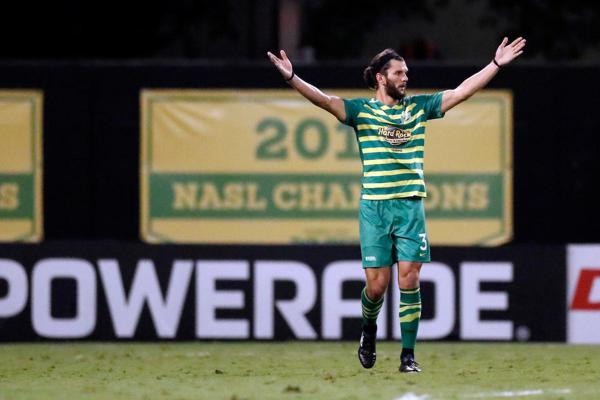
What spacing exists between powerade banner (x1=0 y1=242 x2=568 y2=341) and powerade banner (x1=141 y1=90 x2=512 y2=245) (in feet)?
9.57

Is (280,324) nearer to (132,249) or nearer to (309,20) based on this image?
(132,249)

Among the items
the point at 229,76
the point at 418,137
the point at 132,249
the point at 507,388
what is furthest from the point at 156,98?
the point at 507,388

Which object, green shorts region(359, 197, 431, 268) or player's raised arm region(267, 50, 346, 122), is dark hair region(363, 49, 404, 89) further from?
green shorts region(359, 197, 431, 268)

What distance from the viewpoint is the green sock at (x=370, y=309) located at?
11.0m

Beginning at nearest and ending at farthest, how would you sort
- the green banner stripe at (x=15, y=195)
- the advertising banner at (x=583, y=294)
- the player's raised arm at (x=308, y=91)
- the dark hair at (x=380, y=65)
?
the player's raised arm at (x=308, y=91) < the dark hair at (x=380, y=65) < the advertising banner at (x=583, y=294) < the green banner stripe at (x=15, y=195)

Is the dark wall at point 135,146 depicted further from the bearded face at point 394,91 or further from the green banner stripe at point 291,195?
the bearded face at point 394,91

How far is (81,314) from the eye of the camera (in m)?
14.4

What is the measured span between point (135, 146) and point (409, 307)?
7246mm

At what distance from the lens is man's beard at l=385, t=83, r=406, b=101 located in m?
10.8

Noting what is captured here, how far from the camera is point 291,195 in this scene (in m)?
17.4

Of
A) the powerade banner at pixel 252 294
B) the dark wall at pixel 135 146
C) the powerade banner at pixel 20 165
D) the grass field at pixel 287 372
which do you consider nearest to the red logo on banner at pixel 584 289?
the powerade banner at pixel 252 294

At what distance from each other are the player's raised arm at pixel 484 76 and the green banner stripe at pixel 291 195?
643 cm

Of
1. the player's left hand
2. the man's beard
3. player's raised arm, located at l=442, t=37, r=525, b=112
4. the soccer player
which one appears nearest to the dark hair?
the soccer player

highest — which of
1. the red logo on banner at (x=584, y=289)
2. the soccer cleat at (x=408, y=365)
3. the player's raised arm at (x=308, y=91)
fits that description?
the player's raised arm at (x=308, y=91)
